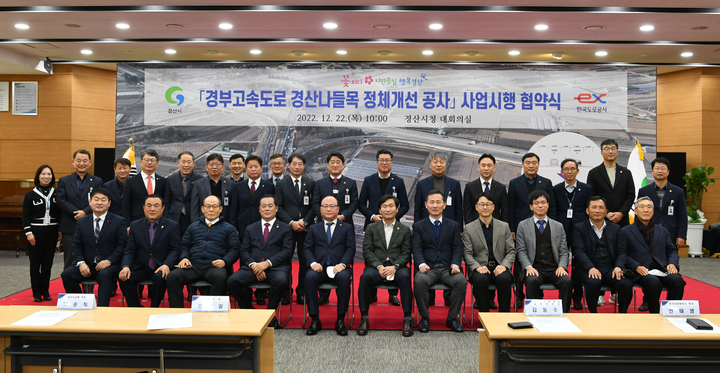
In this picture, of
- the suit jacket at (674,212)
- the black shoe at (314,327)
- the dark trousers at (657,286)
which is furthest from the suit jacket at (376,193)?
the suit jacket at (674,212)

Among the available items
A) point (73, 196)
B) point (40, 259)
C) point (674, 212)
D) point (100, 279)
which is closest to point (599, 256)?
point (674, 212)

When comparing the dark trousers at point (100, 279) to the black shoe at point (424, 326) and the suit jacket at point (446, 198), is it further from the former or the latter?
the suit jacket at point (446, 198)

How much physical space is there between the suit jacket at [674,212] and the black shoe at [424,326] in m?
2.59

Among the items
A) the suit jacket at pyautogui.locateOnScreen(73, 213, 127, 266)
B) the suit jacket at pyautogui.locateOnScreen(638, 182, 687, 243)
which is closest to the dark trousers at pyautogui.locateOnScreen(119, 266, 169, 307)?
the suit jacket at pyautogui.locateOnScreen(73, 213, 127, 266)

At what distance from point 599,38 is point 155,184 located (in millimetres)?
5648

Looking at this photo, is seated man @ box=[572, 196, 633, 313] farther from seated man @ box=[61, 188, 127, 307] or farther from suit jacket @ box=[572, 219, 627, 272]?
seated man @ box=[61, 188, 127, 307]

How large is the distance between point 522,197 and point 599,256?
3.02 ft

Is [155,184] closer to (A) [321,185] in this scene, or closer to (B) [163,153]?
(A) [321,185]

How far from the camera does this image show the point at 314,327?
4164mm

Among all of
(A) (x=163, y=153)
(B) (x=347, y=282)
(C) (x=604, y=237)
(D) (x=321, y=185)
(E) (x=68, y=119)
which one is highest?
(E) (x=68, y=119)

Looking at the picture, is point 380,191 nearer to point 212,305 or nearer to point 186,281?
point 186,281

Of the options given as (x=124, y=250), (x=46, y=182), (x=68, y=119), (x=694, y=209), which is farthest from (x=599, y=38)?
(x=68, y=119)

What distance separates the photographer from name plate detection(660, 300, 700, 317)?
9.13ft

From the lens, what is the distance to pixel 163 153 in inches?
290
